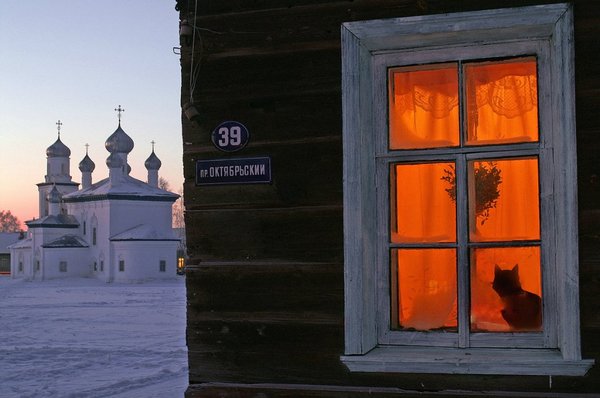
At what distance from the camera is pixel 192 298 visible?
363cm

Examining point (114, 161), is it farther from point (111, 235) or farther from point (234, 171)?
point (234, 171)

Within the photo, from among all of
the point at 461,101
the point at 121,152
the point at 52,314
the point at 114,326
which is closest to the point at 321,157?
the point at 461,101

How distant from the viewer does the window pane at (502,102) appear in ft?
10.8

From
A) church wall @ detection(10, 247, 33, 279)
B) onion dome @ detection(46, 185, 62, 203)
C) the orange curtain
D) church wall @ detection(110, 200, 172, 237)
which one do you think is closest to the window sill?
the orange curtain

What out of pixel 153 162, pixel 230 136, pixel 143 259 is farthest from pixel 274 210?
pixel 153 162

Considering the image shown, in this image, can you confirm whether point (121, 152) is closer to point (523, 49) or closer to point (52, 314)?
point (52, 314)

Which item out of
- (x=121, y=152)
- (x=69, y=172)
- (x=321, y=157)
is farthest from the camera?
(x=69, y=172)

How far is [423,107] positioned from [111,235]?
2157 inches

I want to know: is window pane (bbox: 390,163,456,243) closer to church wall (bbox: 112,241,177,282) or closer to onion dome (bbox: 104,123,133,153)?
church wall (bbox: 112,241,177,282)

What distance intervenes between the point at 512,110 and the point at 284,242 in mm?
1152

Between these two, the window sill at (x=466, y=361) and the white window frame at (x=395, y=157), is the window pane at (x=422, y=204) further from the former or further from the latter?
the window sill at (x=466, y=361)

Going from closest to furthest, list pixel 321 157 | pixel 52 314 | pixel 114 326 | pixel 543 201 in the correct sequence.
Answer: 1. pixel 543 201
2. pixel 321 157
3. pixel 114 326
4. pixel 52 314

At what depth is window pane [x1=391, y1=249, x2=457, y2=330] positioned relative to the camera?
3.34 meters

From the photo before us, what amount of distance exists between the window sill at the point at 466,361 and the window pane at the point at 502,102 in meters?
0.89
